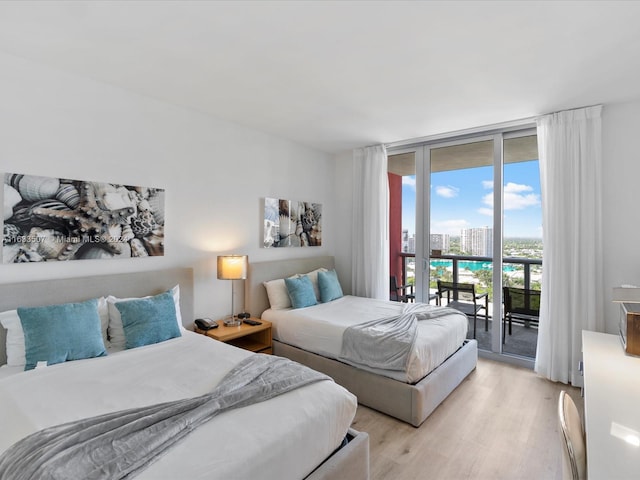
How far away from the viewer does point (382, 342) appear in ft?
8.82

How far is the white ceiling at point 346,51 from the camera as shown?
1.81m

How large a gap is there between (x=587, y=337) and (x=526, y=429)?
0.83 meters

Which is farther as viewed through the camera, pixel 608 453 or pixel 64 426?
pixel 64 426

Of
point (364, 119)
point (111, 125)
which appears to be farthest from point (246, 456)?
point (364, 119)

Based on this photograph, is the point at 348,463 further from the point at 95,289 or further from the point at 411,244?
the point at 411,244

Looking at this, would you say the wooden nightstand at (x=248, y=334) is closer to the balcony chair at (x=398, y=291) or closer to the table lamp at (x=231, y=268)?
the table lamp at (x=231, y=268)

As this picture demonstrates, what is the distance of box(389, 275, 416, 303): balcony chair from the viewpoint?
460 cm

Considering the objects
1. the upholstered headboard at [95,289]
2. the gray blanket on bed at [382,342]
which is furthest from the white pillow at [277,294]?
the gray blanket on bed at [382,342]

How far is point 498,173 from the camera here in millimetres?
3764

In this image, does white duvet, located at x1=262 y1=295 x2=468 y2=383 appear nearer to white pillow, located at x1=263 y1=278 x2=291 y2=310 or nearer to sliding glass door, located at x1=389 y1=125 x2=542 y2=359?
white pillow, located at x1=263 y1=278 x2=291 y2=310

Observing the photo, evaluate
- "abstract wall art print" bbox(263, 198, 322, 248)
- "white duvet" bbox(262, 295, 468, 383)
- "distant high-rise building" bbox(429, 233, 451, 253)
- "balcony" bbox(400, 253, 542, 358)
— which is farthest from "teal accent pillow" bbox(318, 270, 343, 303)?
"distant high-rise building" bbox(429, 233, 451, 253)

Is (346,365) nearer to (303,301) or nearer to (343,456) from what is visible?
(303,301)

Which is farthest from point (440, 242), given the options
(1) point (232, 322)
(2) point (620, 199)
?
(1) point (232, 322)

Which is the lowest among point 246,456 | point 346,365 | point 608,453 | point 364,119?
point 346,365
